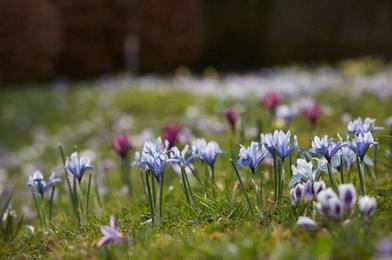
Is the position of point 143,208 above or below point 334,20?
below

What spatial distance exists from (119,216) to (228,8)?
19.0 metres

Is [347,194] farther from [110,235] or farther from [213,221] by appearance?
[110,235]

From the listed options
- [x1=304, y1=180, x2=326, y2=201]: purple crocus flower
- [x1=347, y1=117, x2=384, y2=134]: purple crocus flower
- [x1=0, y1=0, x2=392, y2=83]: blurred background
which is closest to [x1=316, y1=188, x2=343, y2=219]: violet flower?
[x1=304, y1=180, x2=326, y2=201]: purple crocus flower

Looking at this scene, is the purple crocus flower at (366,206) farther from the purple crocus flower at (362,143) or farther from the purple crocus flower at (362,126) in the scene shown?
the purple crocus flower at (362,126)

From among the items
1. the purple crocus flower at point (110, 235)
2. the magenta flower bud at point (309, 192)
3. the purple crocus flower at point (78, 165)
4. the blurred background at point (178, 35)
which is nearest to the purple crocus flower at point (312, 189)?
the magenta flower bud at point (309, 192)

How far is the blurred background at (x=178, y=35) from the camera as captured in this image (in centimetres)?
1513

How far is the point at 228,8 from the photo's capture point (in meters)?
21.3

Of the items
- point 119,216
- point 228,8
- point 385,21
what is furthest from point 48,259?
point 385,21

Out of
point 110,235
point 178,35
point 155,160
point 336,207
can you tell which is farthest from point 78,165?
point 178,35

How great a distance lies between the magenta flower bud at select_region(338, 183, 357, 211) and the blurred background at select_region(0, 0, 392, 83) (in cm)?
1366

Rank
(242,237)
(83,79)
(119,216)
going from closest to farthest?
(242,237) → (119,216) → (83,79)

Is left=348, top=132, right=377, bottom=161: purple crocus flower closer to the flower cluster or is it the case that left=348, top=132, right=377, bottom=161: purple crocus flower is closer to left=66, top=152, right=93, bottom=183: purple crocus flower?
the flower cluster

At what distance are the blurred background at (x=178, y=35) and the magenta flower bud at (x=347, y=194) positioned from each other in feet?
44.8

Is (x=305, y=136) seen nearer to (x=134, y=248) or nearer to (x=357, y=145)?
(x=357, y=145)
